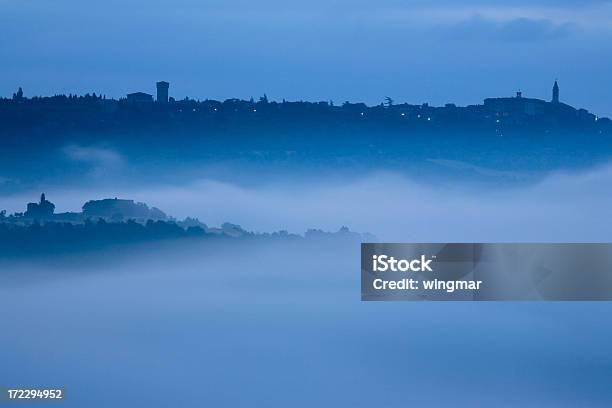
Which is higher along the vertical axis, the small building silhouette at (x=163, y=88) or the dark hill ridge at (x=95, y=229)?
the small building silhouette at (x=163, y=88)

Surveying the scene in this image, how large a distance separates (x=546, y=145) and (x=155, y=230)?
7.36 ft

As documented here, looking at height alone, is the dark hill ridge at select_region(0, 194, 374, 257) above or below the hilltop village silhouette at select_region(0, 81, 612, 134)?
below

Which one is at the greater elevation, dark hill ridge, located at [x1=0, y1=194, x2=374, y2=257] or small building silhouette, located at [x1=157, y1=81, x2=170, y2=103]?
small building silhouette, located at [x1=157, y1=81, x2=170, y2=103]

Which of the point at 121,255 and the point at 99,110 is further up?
the point at 99,110

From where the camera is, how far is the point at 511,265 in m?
7.04

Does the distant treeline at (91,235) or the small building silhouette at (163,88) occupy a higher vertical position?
the small building silhouette at (163,88)

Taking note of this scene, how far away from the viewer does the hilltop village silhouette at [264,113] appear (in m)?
7.24

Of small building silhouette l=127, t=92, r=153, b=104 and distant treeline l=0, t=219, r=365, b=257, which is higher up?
small building silhouette l=127, t=92, r=153, b=104

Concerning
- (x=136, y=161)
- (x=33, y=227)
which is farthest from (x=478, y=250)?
(x=33, y=227)

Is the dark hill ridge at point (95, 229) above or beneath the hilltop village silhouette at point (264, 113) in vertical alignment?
beneath

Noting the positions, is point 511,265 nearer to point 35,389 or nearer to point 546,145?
point 546,145

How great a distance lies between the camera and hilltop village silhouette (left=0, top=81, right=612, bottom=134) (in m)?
7.24

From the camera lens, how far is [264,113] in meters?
7.26

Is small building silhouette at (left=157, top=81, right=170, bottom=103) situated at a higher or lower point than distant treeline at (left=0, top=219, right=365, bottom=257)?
higher
